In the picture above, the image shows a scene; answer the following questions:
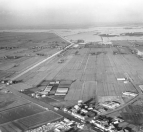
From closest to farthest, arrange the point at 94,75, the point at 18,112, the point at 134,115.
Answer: the point at 134,115
the point at 18,112
the point at 94,75

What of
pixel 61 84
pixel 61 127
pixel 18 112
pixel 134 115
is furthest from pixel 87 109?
pixel 61 84

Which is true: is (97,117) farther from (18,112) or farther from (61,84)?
(61,84)

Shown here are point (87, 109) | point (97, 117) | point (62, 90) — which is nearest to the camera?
point (97, 117)

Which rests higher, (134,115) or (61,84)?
(61,84)

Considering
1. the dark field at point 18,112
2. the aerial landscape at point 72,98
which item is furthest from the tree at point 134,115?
the dark field at point 18,112

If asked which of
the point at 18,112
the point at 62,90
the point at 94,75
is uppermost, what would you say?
the point at 94,75

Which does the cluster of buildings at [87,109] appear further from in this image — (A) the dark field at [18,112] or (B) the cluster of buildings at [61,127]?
(A) the dark field at [18,112]

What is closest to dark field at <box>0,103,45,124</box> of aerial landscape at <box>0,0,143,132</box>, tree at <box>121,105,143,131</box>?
aerial landscape at <box>0,0,143,132</box>

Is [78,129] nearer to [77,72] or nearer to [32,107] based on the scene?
[32,107]

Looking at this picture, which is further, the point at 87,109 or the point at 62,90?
the point at 62,90
